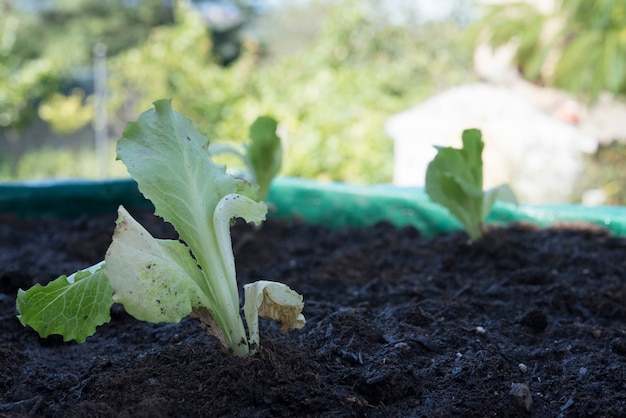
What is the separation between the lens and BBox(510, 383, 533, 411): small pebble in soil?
1104mm

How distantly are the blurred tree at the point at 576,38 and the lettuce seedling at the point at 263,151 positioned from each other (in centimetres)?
439

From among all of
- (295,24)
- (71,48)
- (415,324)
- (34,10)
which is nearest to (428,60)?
(295,24)

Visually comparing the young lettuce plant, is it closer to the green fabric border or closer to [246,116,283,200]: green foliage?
[246,116,283,200]: green foliage

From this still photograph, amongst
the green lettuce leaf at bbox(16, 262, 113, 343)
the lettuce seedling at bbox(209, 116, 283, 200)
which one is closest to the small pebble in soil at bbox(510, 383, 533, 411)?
the green lettuce leaf at bbox(16, 262, 113, 343)

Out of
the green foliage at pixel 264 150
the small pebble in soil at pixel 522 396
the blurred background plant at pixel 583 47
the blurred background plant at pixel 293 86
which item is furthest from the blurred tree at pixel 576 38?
the small pebble in soil at pixel 522 396

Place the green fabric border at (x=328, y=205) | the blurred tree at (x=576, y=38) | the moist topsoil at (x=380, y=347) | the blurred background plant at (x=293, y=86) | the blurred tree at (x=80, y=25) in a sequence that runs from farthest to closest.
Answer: the blurred tree at (x=80, y=25) → the blurred background plant at (x=293, y=86) → the blurred tree at (x=576, y=38) → the green fabric border at (x=328, y=205) → the moist topsoil at (x=380, y=347)

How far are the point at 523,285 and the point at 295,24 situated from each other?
2012cm

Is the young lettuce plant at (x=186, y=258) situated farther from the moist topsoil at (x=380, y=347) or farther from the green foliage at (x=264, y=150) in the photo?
the green foliage at (x=264, y=150)

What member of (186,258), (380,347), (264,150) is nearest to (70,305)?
(186,258)

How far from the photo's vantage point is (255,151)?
2.55 metres

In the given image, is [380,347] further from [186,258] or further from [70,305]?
[70,305]

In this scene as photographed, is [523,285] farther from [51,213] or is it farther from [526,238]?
[51,213]

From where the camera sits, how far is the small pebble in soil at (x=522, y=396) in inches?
43.4

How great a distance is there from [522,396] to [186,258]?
2.11 ft
